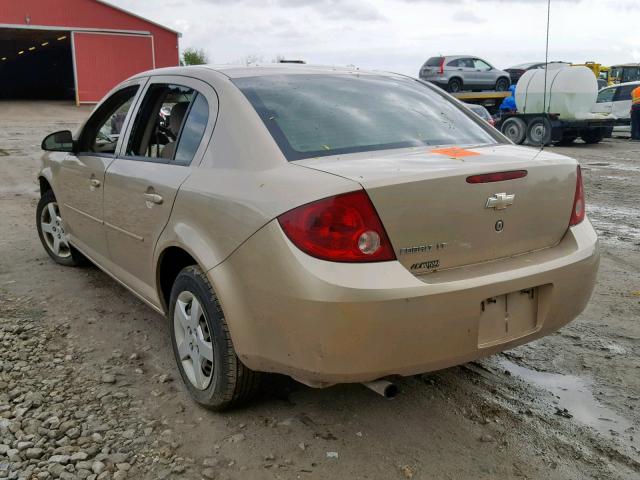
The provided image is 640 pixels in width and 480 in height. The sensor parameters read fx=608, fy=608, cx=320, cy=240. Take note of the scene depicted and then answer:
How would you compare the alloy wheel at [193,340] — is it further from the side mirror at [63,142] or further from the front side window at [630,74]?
the front side window at [630,74]

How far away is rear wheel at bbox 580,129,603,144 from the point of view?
17609 mm

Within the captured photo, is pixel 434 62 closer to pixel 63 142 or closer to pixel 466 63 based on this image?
pixel 466 63

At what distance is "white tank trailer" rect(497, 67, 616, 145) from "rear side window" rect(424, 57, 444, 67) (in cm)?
816

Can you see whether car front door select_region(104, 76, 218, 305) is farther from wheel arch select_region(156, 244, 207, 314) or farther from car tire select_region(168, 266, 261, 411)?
car tire select_region(168, 266, 261, 411)

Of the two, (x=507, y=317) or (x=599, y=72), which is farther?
(x=599, y=72)

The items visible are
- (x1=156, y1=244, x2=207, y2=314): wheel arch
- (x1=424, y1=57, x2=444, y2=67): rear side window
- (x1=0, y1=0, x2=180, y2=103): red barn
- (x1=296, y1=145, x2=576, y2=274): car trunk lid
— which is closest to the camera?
(x1=296, y1=145, x2=576, y2=274): car trunk lid

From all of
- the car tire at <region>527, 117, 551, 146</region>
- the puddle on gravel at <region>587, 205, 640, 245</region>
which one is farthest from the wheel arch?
the car tire at <region>527, 117, 551, 146</region>

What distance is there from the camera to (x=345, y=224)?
232cm

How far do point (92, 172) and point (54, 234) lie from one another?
154cm

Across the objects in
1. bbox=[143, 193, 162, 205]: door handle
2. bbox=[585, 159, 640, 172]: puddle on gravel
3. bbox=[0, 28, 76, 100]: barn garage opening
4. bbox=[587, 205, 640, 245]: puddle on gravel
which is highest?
bbox=[0, 28, 76, 100]: barn garage opening

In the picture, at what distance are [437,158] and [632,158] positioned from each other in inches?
535

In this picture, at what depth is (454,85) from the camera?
85.0ft

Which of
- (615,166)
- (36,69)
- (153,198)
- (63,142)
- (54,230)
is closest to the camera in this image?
(153,198)

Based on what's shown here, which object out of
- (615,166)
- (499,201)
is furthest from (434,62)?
(499,201)
